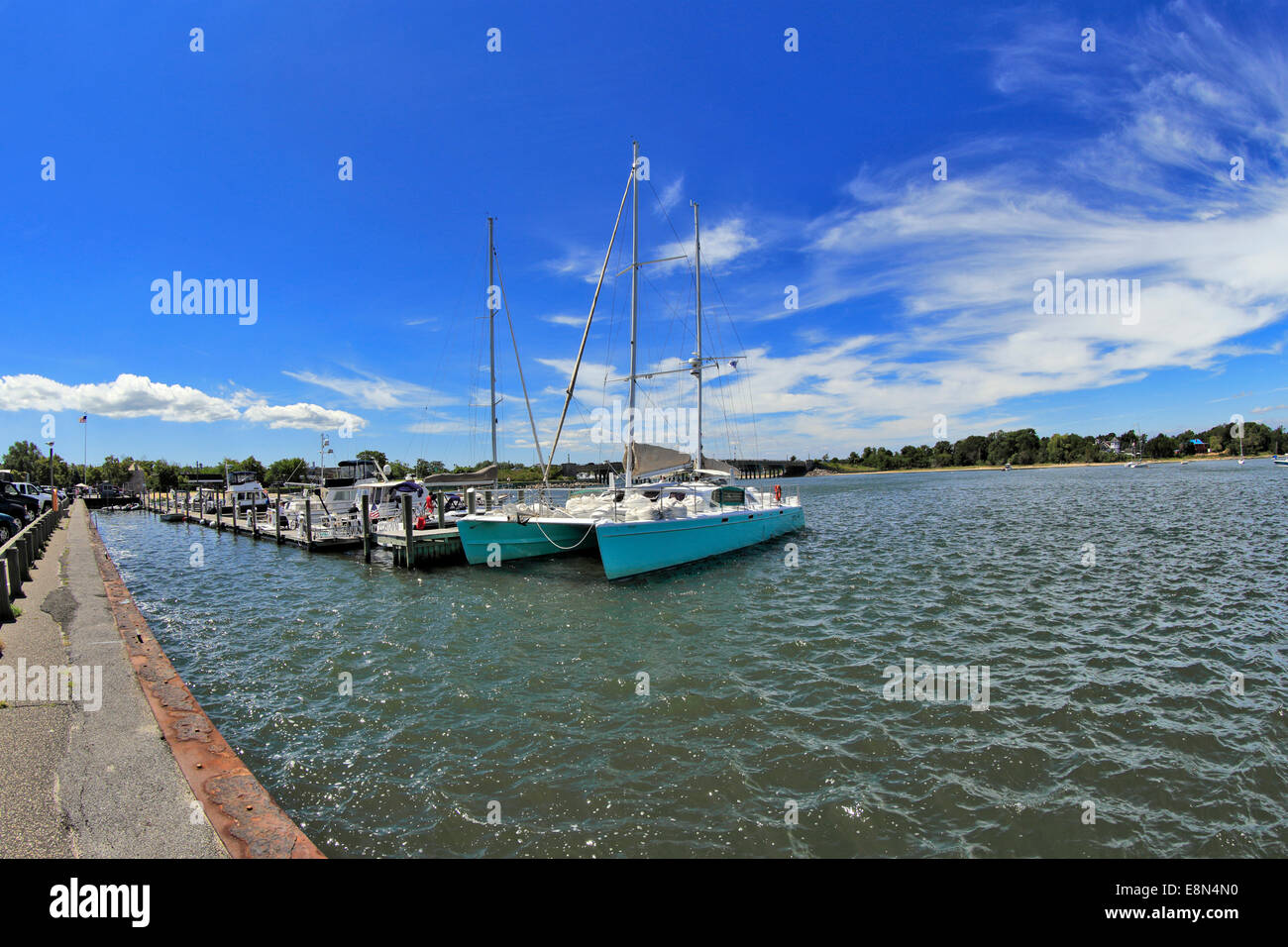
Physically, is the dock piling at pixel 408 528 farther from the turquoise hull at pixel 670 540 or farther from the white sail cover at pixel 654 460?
the white sail cover at pixel 654 460

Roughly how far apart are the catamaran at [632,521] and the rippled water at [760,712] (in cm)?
138

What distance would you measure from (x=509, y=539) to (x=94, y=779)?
17.0 meters

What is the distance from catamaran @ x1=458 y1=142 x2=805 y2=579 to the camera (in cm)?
1841

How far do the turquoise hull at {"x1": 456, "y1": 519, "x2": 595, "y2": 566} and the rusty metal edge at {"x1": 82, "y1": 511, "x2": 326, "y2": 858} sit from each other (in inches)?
536

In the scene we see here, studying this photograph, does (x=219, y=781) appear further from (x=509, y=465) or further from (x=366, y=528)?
(x=509, y=465)

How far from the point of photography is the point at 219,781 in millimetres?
4652

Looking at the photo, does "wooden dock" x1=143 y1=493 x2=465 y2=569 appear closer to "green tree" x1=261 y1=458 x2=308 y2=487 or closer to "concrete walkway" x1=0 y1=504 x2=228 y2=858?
"concrete walkway" x1=0 y1=504 x2=228 y2=858

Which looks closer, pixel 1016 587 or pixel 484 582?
pixel 1016 587

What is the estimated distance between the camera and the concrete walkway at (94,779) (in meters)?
3.86

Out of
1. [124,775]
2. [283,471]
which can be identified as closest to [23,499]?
[124,775]

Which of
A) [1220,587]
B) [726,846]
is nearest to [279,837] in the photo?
[726,846]
